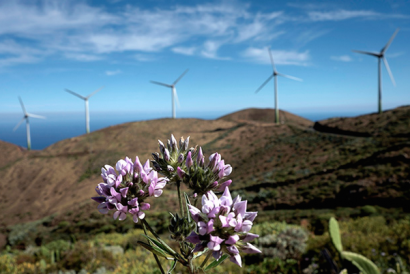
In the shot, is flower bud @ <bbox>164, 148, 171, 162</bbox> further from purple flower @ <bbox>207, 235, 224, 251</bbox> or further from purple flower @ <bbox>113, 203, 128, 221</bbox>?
purple flower @ <bbox>207, 235, 224, 251</bbox>

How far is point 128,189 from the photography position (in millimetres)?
2281

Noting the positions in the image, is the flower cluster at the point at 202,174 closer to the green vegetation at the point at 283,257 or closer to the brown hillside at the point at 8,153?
the green vegetation at the point at 283,257

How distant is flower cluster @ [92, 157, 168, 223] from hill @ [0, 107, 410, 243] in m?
23.0

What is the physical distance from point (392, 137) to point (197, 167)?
4287 cm

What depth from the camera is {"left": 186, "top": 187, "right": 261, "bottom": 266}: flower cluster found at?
1762 mm

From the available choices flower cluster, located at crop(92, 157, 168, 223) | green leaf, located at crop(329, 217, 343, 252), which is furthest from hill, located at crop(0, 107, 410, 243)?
flower cluster, located at crop(92, 157, 168, 223)

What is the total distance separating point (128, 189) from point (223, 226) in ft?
3.04

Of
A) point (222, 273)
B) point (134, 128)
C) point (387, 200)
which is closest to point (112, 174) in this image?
Answer: point (222, 273)

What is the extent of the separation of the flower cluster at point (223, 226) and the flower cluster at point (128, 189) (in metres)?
Result: 0.51

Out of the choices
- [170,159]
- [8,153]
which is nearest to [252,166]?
[170,159]

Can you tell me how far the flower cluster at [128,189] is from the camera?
2.13 metres

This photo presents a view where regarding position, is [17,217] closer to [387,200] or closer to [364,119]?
[387,200]

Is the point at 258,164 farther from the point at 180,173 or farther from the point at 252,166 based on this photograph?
the point at 180,173

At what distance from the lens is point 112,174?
2.34 m
